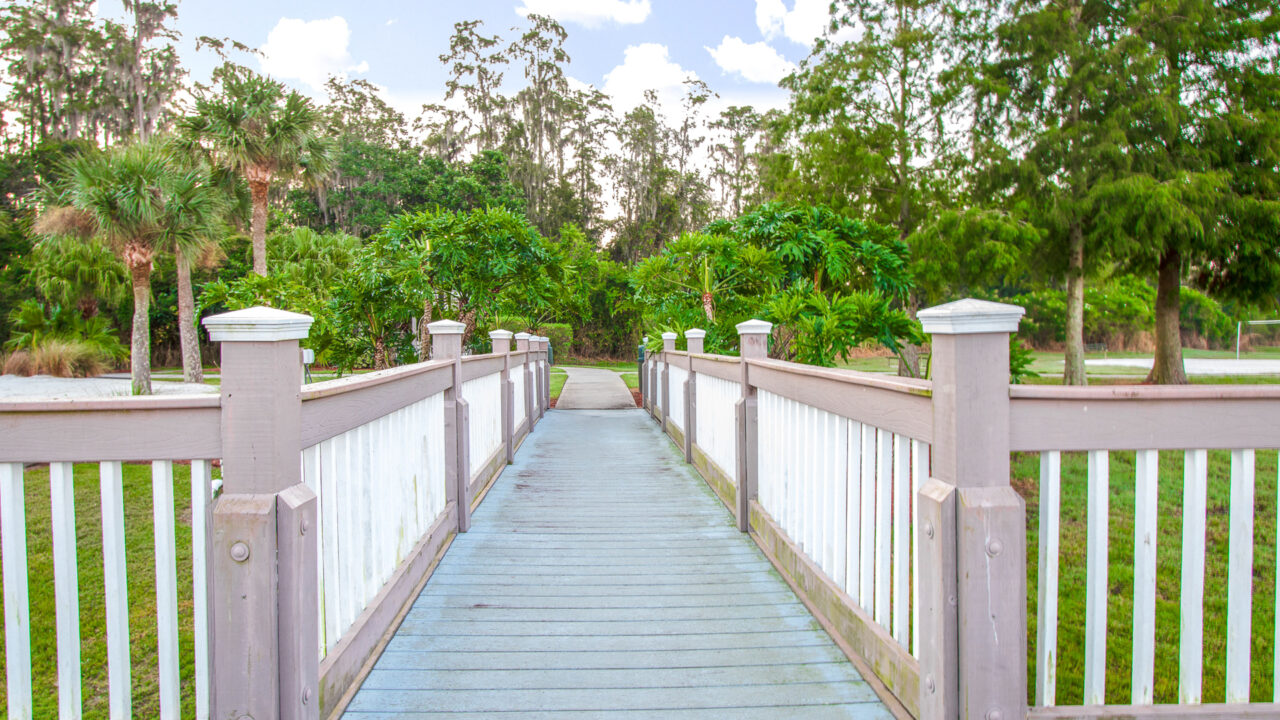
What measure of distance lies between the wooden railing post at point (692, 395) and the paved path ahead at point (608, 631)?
4.92 feet

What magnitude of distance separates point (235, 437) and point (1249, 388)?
101 inches

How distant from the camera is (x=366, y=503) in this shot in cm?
259

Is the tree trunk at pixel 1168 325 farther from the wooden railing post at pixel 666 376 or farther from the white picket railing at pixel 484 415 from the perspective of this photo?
the white picket railing at pixel 484 415

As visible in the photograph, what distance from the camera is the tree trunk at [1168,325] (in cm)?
1511

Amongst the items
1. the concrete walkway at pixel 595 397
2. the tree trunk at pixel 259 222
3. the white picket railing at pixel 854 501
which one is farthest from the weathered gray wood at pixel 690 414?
the tree trunk at pixel 259 222

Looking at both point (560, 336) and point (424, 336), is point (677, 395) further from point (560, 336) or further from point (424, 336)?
point (560, 336)

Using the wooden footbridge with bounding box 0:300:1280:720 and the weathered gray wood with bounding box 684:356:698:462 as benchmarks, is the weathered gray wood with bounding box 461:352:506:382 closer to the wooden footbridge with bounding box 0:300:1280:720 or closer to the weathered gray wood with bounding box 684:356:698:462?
the wooden footbridge with bounding box 0:300:1280:720

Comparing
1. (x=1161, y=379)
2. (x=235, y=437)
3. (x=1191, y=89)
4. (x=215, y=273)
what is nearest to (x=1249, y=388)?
(x=235, y=437)

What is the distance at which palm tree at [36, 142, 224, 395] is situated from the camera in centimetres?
1377

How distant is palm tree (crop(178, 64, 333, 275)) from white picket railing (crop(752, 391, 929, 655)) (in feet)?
55.0

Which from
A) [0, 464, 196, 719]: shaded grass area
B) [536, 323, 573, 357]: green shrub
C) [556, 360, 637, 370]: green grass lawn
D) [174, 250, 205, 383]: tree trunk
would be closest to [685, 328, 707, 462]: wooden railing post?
[0, 464, 196, 719]: shaded grass area

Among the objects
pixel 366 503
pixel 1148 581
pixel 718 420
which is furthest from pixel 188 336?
pixel 1148 581

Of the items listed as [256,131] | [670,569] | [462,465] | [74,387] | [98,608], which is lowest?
[98,608]

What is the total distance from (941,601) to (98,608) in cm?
444
